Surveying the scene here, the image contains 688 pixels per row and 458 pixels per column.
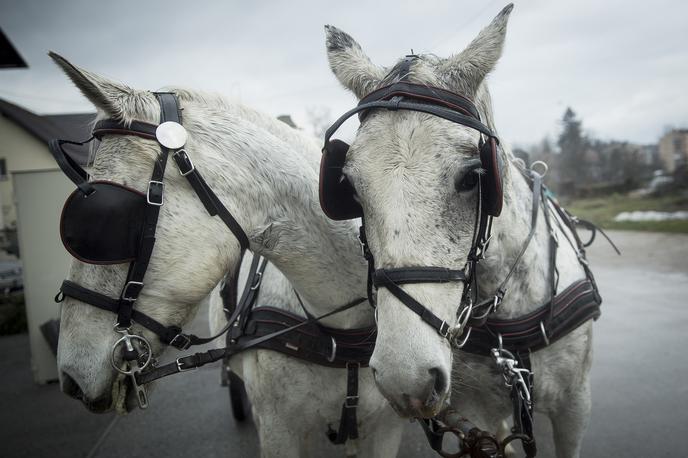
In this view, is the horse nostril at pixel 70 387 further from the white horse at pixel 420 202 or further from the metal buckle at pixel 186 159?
the white horse at pixel 420 202

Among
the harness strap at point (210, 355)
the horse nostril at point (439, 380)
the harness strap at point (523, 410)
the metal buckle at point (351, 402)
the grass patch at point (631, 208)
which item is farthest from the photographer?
the grass patch at point (631, 208)

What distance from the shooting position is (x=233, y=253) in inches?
60.8

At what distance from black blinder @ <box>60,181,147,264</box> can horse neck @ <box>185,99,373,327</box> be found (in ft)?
0.97

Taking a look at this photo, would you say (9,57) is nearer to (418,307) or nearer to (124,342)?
(124,342)

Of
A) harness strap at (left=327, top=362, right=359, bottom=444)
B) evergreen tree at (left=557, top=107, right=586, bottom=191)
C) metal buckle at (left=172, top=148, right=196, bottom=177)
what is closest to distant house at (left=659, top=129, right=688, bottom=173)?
evergreen tree at (left=557, top=107, right=586, bottom=191)

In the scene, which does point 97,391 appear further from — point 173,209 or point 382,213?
point 382,213

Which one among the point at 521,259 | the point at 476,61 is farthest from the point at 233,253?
the point at 521,259

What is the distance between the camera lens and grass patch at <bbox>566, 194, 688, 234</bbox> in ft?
41.9

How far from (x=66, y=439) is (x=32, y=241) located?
2566 mm

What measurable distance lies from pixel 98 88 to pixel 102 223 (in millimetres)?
459

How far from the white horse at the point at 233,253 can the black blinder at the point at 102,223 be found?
2.6 inches

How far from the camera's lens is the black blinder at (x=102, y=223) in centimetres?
133

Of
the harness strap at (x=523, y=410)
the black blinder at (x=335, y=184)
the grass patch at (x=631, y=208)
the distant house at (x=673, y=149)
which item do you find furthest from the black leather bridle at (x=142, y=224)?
the distant house at (x=673, y=149)

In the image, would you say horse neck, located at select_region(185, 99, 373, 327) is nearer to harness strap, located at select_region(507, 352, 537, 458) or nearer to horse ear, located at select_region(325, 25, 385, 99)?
horse ear, located at select_region(325, 25, 385, 99)
